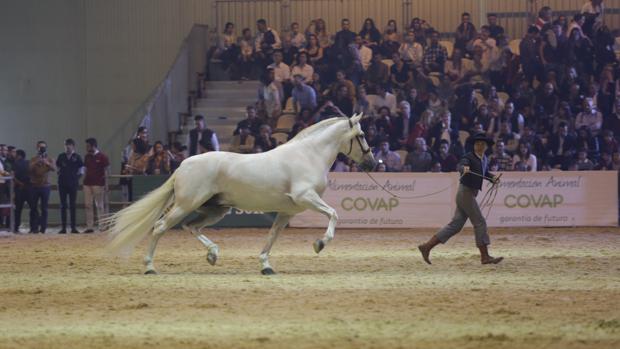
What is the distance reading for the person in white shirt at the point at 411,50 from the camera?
91.0 feet

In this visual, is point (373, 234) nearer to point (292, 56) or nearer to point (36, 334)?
point (292, 56)

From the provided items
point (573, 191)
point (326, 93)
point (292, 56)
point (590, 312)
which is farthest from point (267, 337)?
point (292, 56)

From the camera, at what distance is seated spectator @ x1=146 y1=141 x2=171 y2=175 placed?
25.0 metres

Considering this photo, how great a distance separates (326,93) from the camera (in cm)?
2666

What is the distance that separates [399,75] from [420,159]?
352 cm

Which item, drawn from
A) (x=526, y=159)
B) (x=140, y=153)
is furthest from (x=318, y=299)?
(x=140, y=153)

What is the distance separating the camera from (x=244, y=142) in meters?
26.1

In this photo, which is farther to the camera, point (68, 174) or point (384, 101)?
point (384, 101)

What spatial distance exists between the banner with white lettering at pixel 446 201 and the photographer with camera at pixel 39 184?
662 centimetres

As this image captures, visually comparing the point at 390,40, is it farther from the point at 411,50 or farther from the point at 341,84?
the point at 341,84

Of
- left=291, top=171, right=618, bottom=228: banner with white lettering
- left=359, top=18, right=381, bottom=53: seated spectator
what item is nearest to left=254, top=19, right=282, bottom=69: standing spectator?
left=359, top=18, right=381, bottom=53: seated spectator

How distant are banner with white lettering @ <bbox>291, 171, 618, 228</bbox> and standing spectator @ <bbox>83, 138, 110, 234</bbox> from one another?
5379mm

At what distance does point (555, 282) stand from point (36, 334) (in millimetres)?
6523

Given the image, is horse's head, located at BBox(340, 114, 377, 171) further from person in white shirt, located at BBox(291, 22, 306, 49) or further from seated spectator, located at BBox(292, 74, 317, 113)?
person in white shirt, located at BBox(291, 22, 306, 49)
